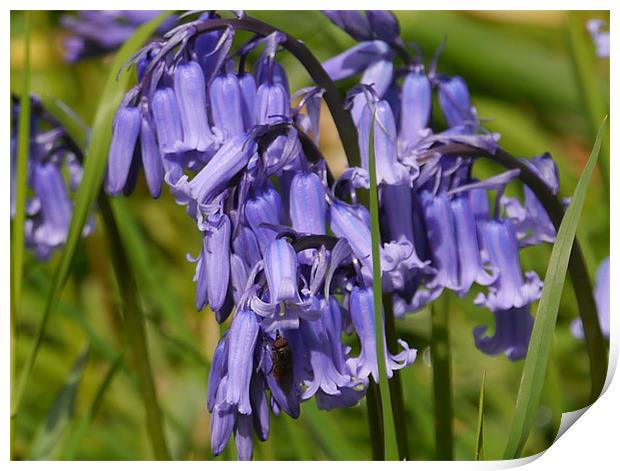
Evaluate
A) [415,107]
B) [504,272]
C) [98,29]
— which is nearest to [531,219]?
[504,272]

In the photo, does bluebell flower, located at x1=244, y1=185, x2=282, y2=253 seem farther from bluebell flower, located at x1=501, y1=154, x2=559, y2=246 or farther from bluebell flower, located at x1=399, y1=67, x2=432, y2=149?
bluebell flower, located at x1=501, y1=154, x2=559, y2=246

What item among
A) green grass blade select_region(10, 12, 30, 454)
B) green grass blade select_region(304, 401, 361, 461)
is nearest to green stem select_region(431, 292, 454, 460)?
green grass blade select_region(304, 401, 361, 461)

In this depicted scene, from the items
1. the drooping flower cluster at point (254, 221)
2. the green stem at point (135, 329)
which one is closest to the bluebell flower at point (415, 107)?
the drooping flower cluster at point (254, 221)

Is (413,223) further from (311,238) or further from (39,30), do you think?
(39,30)

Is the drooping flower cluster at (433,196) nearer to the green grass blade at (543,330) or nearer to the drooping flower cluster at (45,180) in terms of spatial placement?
the green grass blade at (543,330)
